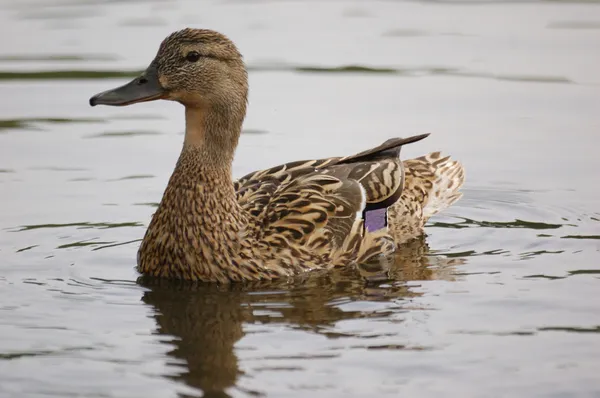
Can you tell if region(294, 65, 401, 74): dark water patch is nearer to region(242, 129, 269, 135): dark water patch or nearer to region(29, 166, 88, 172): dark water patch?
region(242, 129, 269, 135): dark water patch

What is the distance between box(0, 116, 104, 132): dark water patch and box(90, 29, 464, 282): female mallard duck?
451 centimetres

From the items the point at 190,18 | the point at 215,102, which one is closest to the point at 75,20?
the point at 190,18

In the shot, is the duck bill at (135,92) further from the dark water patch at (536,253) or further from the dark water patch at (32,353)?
the dark water patch at (536,253)

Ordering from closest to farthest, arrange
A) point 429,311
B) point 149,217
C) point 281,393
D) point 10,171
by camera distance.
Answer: point 281,393, point 429,311, point 149,217, point 10,171

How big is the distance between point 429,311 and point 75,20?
428 inches

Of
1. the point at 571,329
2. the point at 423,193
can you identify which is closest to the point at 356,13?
the point at 423,193

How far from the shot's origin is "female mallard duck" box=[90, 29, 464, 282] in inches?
428

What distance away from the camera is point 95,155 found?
1453 cm

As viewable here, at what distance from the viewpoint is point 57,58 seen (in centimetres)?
1769

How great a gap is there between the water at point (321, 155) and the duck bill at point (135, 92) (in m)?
1.42

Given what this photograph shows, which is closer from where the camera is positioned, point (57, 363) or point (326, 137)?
point (57, 363)

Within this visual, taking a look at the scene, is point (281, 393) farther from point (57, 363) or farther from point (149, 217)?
point (149, 217)

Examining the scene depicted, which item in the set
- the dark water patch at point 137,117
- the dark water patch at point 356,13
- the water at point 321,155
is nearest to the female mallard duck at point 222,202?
the water at point 321,155

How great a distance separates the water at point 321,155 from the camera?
8883 millimetres
